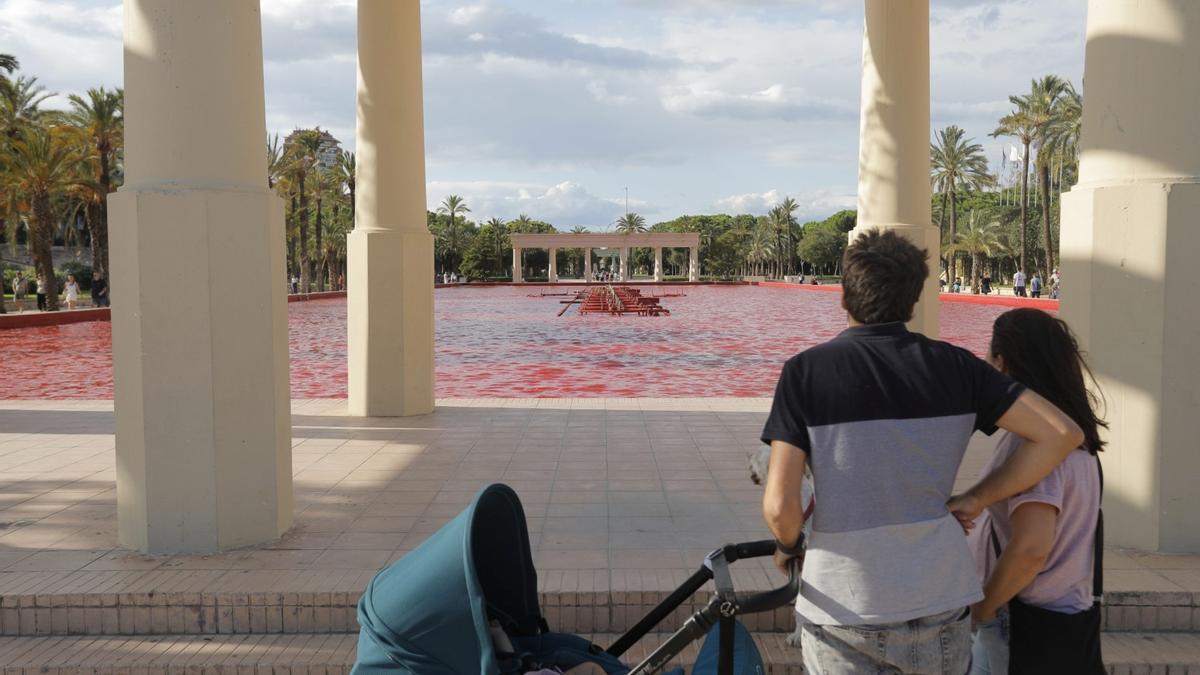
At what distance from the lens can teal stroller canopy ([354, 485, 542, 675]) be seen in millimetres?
2453

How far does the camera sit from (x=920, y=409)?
224 cm

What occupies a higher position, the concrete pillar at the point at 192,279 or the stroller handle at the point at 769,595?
the concrete pillar at the point at 192,279

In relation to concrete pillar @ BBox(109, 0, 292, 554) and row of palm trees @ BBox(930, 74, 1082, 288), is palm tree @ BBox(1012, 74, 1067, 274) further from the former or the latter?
concrete pillar @ BBox(109, 0, 292, 554)

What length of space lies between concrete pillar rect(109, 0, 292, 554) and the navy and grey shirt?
3.47 meters

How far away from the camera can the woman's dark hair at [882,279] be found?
2.29 metres

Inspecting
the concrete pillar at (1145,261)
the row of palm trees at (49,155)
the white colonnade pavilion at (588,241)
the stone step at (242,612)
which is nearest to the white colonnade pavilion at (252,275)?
the concrete pillar at (1145,261)

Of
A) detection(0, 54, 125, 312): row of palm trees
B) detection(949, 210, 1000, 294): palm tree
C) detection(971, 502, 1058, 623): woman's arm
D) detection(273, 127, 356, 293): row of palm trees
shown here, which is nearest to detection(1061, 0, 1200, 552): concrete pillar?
detection(971, 502, 1058, 623): woman's arm

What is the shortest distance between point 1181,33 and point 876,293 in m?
3.43

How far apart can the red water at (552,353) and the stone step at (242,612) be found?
7.95m

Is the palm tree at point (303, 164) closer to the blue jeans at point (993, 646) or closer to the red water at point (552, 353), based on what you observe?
the red water at point (552, 353)

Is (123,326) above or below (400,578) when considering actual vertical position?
above

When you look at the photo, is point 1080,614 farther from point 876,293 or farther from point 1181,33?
point 1181,33

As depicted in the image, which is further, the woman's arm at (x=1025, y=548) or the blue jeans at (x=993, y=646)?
the blue jeans at (x=993, y=646)

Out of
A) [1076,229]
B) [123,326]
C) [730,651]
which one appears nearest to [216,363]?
[123,326]
